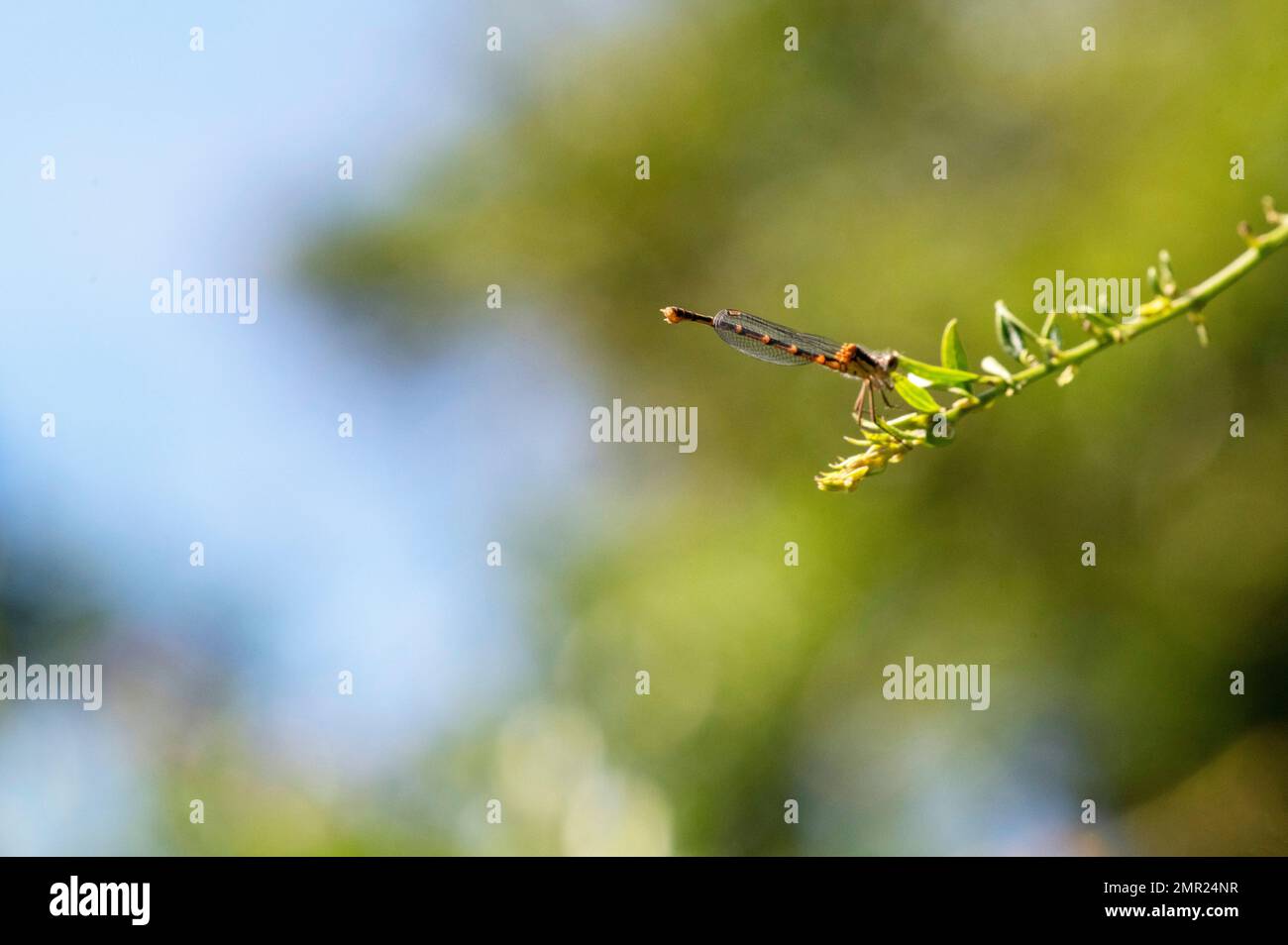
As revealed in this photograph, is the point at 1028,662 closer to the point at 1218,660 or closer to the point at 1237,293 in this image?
the point at 1218,660

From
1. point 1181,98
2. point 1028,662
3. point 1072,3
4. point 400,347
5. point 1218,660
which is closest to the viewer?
point 1218,660

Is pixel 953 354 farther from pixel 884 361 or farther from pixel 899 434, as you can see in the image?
pixel 884 361

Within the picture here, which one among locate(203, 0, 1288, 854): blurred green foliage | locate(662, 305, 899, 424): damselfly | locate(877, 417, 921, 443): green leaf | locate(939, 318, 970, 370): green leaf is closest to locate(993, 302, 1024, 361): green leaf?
locate(939, 318, 970, 370): green leaf

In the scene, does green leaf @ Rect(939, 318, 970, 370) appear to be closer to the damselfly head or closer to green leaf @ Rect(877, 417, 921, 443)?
green leaf @ Rect(877, 417, 921, 443)

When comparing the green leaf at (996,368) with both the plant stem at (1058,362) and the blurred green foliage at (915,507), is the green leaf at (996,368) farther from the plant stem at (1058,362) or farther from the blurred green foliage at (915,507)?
the blurred green foliage at (915,507)

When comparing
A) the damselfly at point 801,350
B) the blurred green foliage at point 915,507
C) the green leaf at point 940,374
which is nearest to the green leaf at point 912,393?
the green leaf at point 940,374

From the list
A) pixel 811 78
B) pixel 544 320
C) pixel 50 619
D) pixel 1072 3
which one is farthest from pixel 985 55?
pixel 50 619
